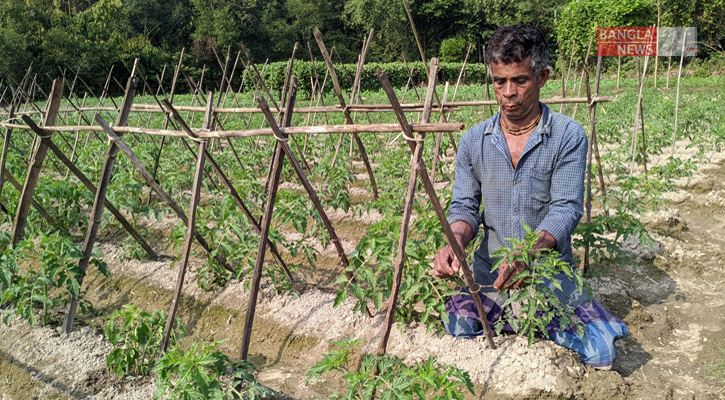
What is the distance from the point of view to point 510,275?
211cm

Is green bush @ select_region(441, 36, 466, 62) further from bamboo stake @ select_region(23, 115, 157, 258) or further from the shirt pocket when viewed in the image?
the shirt pocket

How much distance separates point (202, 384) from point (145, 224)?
11.6ft

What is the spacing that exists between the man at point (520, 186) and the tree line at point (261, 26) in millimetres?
17119

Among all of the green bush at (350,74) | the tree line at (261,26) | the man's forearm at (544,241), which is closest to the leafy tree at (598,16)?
the tree line at (261,26)

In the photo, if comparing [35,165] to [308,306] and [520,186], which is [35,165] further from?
[520,186]

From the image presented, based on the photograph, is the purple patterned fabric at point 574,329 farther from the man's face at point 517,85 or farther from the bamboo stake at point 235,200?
the bamboo stake at point 235,200

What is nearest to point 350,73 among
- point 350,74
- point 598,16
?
point 350,74

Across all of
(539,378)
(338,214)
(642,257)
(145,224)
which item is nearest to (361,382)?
(539,378)

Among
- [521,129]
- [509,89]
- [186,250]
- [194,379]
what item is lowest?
[194,379]

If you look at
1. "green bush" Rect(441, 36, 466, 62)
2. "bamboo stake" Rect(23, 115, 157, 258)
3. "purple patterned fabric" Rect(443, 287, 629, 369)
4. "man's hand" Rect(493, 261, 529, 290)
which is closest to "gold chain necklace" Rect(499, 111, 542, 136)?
"man's hand" Rect(493, 261, 529, 290)

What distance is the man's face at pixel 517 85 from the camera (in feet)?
6.88

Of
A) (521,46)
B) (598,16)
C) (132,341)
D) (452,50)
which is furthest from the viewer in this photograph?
(452,50)

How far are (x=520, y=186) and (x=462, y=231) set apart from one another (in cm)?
36

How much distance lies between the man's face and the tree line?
17194 mm
